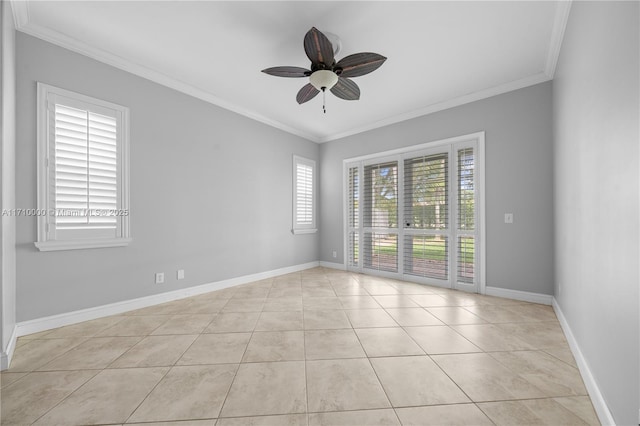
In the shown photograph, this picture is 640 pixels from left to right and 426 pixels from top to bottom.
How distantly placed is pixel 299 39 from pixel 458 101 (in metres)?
2.58

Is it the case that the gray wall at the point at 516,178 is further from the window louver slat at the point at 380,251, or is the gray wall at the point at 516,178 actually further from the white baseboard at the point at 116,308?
the white baseboard at the point at 116,308

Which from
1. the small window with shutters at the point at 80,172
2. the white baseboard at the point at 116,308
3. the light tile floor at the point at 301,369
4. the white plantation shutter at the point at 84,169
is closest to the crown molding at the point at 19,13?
the small window with shutters at the point at 80,172

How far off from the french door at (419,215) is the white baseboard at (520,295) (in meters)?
0.21

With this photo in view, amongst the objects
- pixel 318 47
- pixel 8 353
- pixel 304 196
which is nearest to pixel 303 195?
pixel 304 196

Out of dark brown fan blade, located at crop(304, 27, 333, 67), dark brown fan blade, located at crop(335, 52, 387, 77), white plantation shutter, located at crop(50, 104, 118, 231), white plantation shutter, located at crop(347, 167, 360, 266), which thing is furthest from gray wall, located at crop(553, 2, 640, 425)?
white plantation shutter, located at crop(50, 104, 118, 231)

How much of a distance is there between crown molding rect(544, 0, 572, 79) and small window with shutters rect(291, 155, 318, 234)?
3.85 meters

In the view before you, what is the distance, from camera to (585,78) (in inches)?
71.6

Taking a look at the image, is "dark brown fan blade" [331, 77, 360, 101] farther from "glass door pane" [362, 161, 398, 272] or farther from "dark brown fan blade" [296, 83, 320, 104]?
"glass door pane" [362, 161, 398, 272]

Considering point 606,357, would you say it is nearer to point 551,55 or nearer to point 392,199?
point 551,55

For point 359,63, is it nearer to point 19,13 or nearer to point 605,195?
point 605,195

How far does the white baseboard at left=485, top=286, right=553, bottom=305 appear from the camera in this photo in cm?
318

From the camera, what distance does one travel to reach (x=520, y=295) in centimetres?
336

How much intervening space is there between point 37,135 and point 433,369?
3912 millimetres

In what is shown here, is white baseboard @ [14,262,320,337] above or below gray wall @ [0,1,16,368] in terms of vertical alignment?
below
